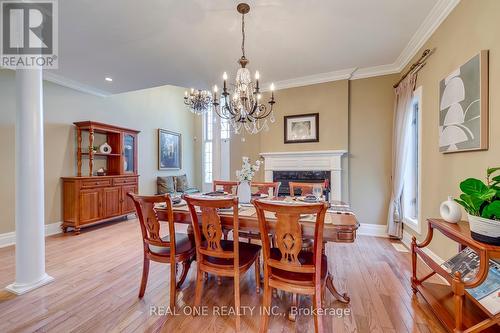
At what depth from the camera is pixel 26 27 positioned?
2174 millimetres

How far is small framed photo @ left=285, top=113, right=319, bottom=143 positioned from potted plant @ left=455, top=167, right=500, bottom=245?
2727 millimetres

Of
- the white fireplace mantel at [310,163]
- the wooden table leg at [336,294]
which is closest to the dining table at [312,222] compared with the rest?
the wooden table leg at [336,294]

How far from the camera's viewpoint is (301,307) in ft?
6.18

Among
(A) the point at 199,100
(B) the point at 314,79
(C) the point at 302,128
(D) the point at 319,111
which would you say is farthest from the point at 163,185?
(B) the point at 314,79

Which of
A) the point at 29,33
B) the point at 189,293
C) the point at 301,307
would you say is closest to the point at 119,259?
the point at 189,293

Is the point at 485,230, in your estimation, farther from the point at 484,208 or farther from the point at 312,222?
the point at 312,222

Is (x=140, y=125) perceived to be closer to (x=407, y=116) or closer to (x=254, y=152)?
(x=254, y=152)

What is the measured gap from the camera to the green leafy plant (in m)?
1.23

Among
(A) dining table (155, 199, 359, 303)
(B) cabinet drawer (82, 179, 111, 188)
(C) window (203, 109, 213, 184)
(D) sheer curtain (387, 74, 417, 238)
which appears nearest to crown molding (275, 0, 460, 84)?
(D) sheer curtain (387, 74, 417, 238)

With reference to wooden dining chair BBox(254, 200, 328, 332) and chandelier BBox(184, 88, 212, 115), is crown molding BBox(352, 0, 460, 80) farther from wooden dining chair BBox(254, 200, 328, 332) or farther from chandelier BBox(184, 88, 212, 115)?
chandelier BBox(184, 88, 212, 115)

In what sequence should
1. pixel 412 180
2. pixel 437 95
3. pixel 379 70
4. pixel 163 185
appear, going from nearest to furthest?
pixel 437 95, pixel 412 180, pixel 379 70, pixel 163 185

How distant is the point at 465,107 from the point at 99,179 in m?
5.13

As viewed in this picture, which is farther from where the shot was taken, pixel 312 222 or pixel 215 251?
pixel 215 251

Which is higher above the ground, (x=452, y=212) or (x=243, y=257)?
(x=452, y=212)
